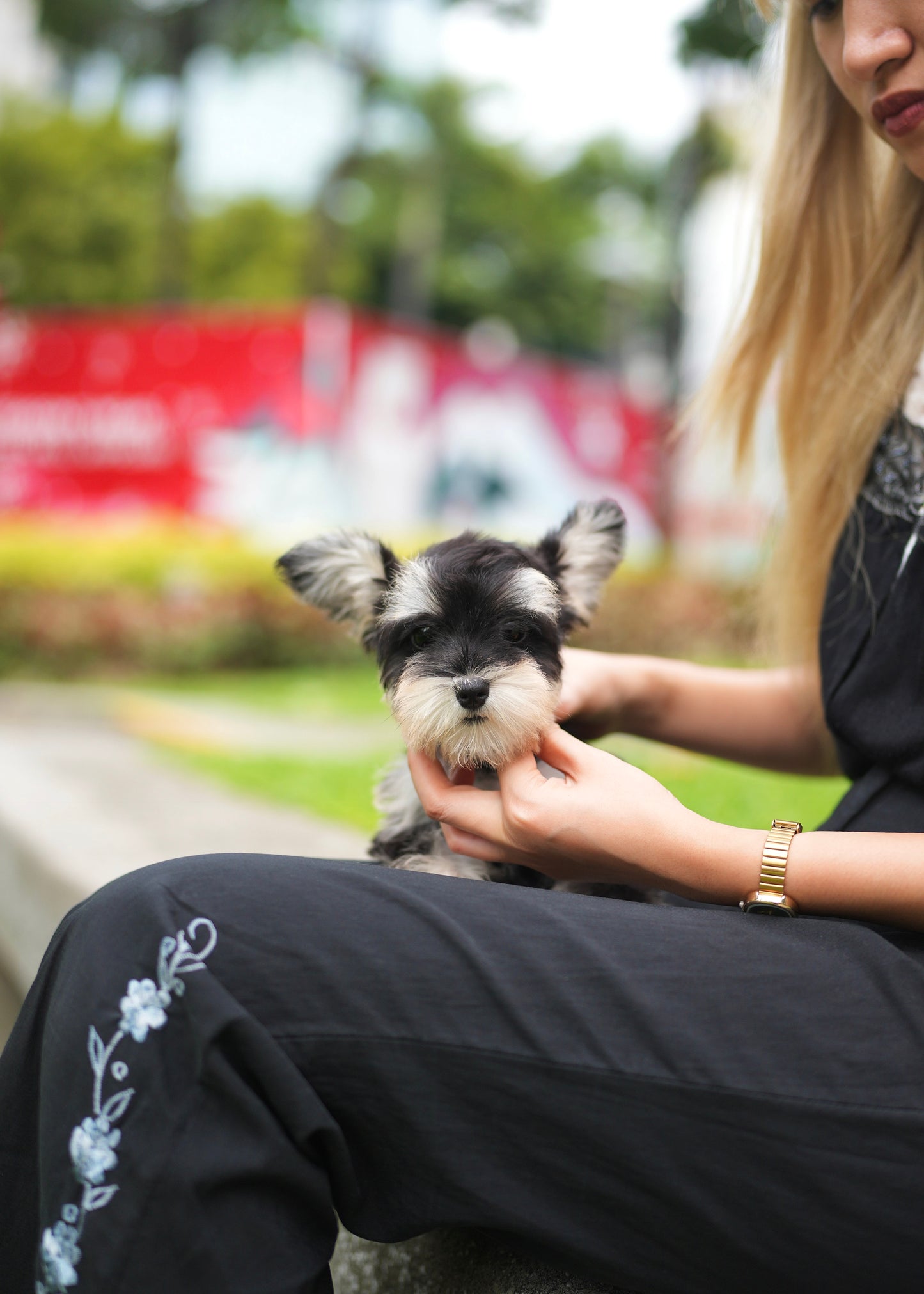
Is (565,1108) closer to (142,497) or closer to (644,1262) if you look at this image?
(644,1262)

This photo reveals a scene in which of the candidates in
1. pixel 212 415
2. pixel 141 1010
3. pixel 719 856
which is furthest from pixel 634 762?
pixel 212 415

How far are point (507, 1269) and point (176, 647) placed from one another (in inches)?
391

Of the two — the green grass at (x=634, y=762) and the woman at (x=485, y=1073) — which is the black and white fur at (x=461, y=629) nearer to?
the woman at (x=485, y=1073)

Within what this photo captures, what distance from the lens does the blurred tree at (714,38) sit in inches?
247

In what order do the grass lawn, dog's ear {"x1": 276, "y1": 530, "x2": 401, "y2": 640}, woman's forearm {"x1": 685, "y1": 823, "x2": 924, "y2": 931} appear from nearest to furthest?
woman's forearm {"x1": 685, "y1": 823, "x2": 924, "y2": 931} < dog's ear {"x1": 276, "y1": 530, "x2": 401, "y2": 640} < the grass lawn

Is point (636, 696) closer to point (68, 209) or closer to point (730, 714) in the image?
point (730, 714)

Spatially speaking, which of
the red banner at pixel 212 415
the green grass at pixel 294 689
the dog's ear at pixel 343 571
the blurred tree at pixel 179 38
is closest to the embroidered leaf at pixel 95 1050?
the dog's ear at pixel 343 571

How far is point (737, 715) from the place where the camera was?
2.60m

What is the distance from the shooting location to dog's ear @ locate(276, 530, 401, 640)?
7.27ft

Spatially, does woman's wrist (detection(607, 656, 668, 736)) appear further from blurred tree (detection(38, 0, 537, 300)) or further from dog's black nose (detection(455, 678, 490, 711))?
blurred tree (detection(38, 0, 537, 300))

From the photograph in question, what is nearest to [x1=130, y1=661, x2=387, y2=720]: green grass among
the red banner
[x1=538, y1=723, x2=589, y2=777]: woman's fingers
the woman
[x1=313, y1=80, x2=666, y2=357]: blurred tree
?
the red banner

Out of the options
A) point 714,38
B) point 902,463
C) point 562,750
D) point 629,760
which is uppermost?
point 714,38

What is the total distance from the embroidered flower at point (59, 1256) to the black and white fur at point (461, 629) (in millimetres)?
752

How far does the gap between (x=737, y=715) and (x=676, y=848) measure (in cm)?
98
